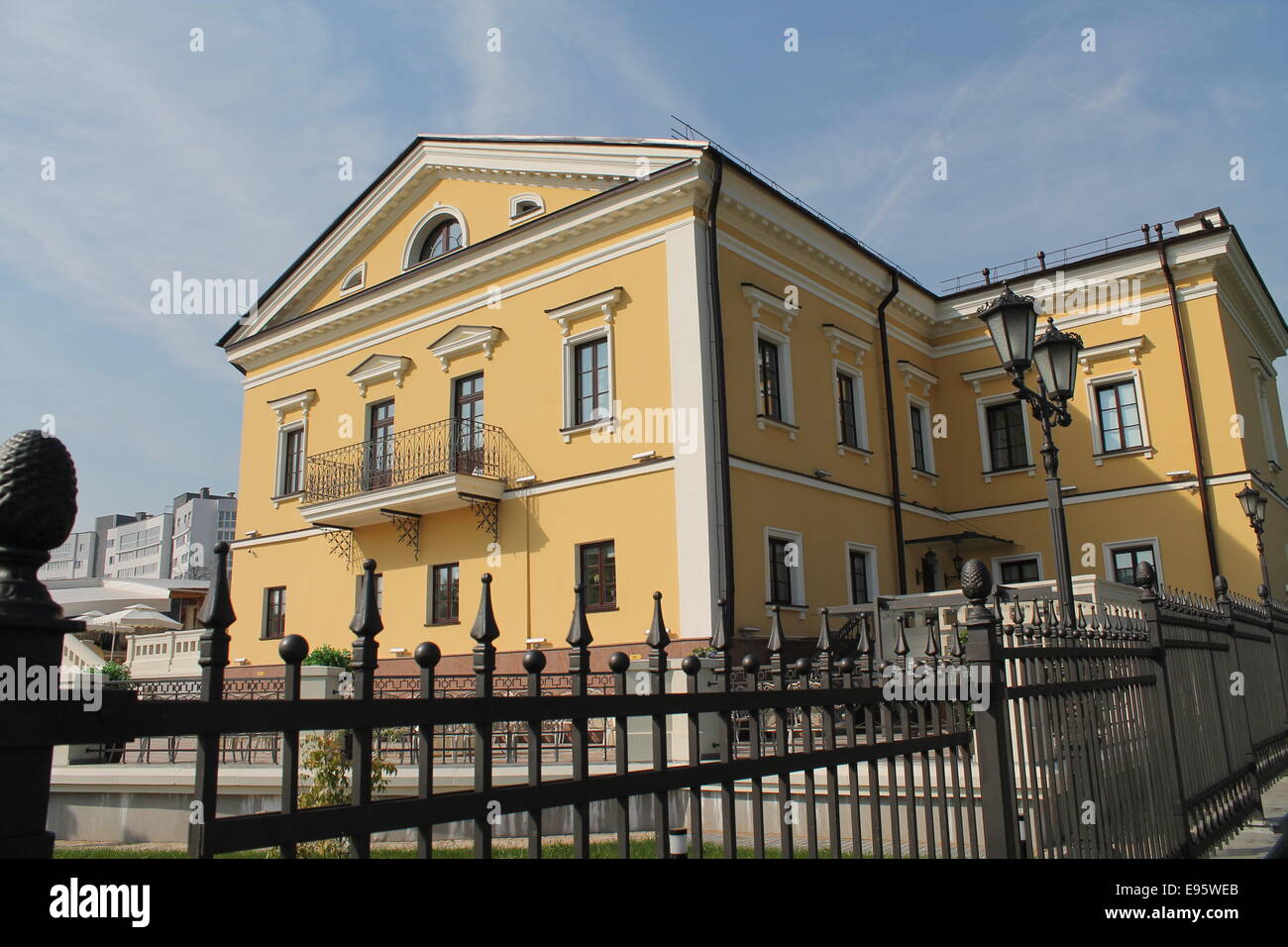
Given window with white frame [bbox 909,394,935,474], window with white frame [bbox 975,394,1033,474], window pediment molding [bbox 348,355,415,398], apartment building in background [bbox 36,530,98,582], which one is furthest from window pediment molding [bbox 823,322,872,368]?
apartment building in background [bbox 36,530,98,582]

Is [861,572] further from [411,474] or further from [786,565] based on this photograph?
[411,474]

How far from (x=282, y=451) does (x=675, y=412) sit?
11.8 metres

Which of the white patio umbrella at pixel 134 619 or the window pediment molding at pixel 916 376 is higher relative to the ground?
the window pediment molding at pixel 916 376

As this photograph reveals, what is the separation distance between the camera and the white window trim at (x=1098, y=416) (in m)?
21.7

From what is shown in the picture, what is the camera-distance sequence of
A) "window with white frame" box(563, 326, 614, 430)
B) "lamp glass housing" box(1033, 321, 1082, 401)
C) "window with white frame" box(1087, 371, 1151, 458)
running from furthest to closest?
"window with white frame" box(1087, 371, 1151, 458) → "window with white frame" box(563, 326, 614, 430) → "lamp glass housing" box(1033, 321, 1082, 401)

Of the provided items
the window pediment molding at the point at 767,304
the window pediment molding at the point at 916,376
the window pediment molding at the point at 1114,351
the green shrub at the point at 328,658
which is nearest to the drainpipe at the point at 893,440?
the window pediment molding at the point at 916,376

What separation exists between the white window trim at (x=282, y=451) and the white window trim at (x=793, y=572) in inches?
467

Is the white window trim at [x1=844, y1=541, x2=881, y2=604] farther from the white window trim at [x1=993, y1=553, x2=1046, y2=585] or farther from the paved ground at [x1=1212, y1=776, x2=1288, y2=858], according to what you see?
the paved ground at [x1=1212, y1=776, x2=1288, y2=858]

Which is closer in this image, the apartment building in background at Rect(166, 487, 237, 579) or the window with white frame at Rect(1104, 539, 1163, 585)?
the window with white frame at Rect(1104, 539, 1163, 585)

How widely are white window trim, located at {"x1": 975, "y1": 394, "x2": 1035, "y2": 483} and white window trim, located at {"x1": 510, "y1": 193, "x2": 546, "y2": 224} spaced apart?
38.9ft

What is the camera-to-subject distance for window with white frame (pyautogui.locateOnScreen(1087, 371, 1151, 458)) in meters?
21.9

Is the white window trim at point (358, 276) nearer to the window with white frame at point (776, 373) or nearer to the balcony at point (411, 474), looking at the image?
the balcony at point (411, 474)
